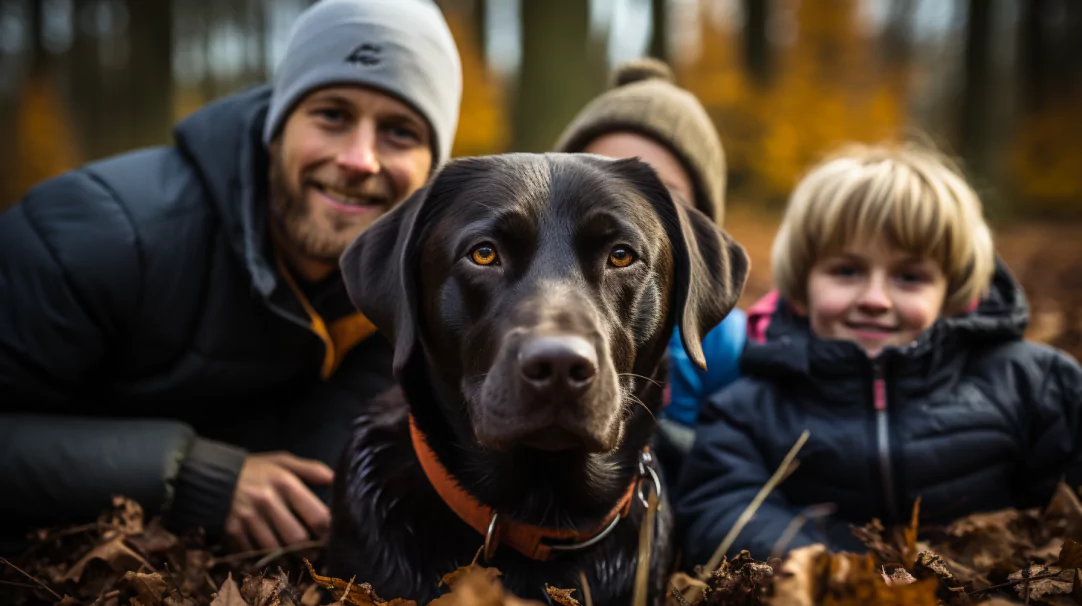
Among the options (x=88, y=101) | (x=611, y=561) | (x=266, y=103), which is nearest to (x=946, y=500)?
(x=611, y=561)

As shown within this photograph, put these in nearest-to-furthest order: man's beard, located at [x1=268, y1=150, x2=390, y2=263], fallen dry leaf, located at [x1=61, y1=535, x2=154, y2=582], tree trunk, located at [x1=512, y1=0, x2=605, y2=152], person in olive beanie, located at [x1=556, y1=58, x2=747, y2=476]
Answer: fallen dry leaf, located at [x1=61, y1=535, x2=154, y2=582] < man's beard, located at [x1=268, y1=150, x2=390, y2=263] < person in olive beanie, located at [x1=556, y1=58, x2=747, y2=476] < tree trunk, located at [x1=512, y1=0, x2=605, y2=152]

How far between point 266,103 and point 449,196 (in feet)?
5.86

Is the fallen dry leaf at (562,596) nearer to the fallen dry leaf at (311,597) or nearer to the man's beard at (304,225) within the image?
the fallen dry leaf at (311,597)

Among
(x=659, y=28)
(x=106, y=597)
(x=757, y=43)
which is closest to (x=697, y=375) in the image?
(x=106, y=597)

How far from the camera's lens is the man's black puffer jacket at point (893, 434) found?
2.86 m

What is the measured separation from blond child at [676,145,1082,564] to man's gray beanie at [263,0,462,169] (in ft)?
5.69

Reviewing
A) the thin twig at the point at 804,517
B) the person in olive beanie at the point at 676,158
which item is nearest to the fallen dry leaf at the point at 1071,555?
the thin twig at the point at 804,517

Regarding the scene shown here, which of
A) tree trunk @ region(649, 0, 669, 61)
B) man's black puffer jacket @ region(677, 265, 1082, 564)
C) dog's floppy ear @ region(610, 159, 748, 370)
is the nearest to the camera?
dog's floppy ear @ region(610, 159, 748, 370)

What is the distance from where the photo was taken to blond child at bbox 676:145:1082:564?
9.41 ft

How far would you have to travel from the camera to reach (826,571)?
1573mm

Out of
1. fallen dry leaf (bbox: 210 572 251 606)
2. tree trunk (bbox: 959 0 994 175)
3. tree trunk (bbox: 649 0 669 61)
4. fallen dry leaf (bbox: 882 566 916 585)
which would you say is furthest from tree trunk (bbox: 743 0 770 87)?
fallen dry leaf (bbox: 210 572 251 606)

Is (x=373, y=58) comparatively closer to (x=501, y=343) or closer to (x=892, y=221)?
(x=501, y=343)

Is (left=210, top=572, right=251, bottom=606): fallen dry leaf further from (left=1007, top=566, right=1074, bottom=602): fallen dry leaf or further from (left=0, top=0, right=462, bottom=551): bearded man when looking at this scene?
(left=1007, top=566, right=1074, bottom=602): fallen dry leaf

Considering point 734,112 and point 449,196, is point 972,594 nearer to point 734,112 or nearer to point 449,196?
point 449,196
